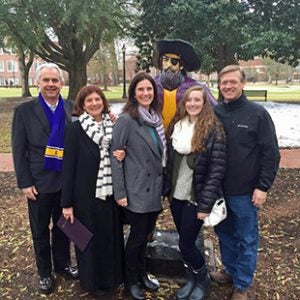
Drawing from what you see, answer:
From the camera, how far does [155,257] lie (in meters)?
3.67

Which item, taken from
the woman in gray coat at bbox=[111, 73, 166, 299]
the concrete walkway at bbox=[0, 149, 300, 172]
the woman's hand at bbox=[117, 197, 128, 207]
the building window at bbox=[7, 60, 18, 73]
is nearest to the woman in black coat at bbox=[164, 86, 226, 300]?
the woman in gray coat at bbox=[111, 73, 166, 299]

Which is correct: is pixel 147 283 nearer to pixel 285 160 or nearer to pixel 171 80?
pixel 171 80

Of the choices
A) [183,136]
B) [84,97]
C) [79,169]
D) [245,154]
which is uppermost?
[84,97]

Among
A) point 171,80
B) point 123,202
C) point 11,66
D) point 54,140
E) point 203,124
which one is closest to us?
point 203,124

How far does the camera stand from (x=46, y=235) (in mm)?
3420

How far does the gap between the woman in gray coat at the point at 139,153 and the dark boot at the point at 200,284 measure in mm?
652

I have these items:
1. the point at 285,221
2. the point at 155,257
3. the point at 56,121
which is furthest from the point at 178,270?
the point at 285,221

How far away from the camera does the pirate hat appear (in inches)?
144

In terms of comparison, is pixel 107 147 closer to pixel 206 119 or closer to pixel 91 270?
pixel 206 119

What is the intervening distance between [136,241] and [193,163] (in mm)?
801

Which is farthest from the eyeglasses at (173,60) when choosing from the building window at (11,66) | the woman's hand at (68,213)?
the building window at (11,66)

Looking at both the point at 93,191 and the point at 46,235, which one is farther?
the point at 46,235

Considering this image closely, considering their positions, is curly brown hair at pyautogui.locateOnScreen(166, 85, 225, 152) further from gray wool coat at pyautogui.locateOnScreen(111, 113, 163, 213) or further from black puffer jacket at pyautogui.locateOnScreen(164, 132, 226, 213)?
gray wool coat at pyautogui.locateOnScreen(111, 113, 163, 213)

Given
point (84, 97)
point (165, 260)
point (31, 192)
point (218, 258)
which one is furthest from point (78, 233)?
point (218, 258)
